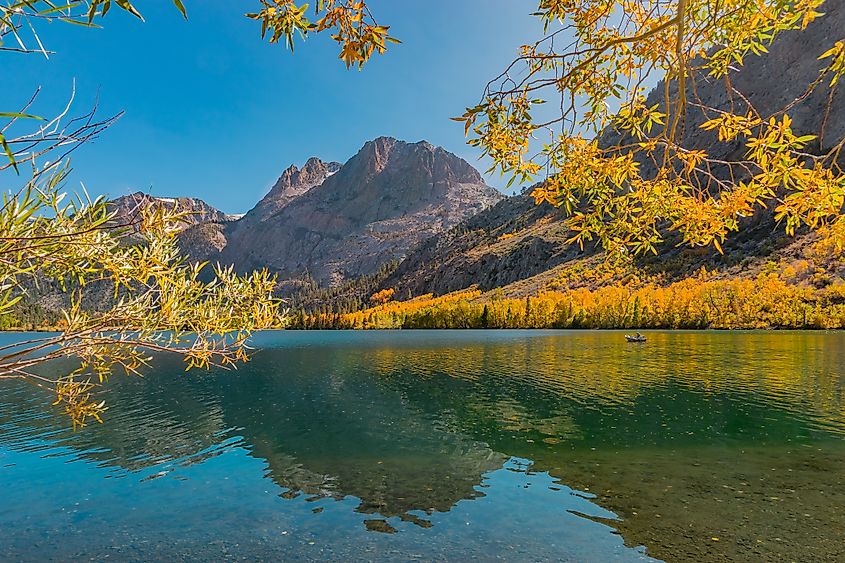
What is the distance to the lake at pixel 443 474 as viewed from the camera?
48.2 ft

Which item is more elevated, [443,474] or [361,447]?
[443,474]

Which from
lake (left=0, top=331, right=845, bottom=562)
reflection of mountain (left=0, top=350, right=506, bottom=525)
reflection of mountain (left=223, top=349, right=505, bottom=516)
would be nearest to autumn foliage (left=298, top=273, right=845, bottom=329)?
lake (left=0, top=331, right=845, bottom=562)

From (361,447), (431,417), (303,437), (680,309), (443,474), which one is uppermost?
(680,309)

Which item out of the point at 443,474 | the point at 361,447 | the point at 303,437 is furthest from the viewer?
the point at 303,437

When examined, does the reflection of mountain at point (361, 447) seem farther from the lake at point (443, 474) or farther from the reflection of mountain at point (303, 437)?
the lake at point (443, 474)

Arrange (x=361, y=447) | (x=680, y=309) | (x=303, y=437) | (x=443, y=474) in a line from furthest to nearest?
(x=680, y=309) < (x=303, y=437) < (x=361, y=447) < (x=443, y=474)

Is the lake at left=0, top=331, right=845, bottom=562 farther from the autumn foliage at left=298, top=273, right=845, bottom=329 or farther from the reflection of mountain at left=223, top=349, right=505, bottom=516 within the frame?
the autumn foliage at left=298, top=273, right=845, bottom=329

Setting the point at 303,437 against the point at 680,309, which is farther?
the point at 680,309

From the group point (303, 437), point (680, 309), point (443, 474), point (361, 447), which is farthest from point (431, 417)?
point (680, 309)

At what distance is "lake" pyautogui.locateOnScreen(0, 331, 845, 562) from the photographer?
48.2ft

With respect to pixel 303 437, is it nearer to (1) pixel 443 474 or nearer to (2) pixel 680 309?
(1) pixel 443 474

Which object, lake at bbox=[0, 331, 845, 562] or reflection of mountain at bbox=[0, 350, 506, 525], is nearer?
lake at bbox=[0, 331, 845, 562]

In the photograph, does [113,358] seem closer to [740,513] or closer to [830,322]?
[740,513]

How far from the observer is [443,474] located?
21.1 meters
